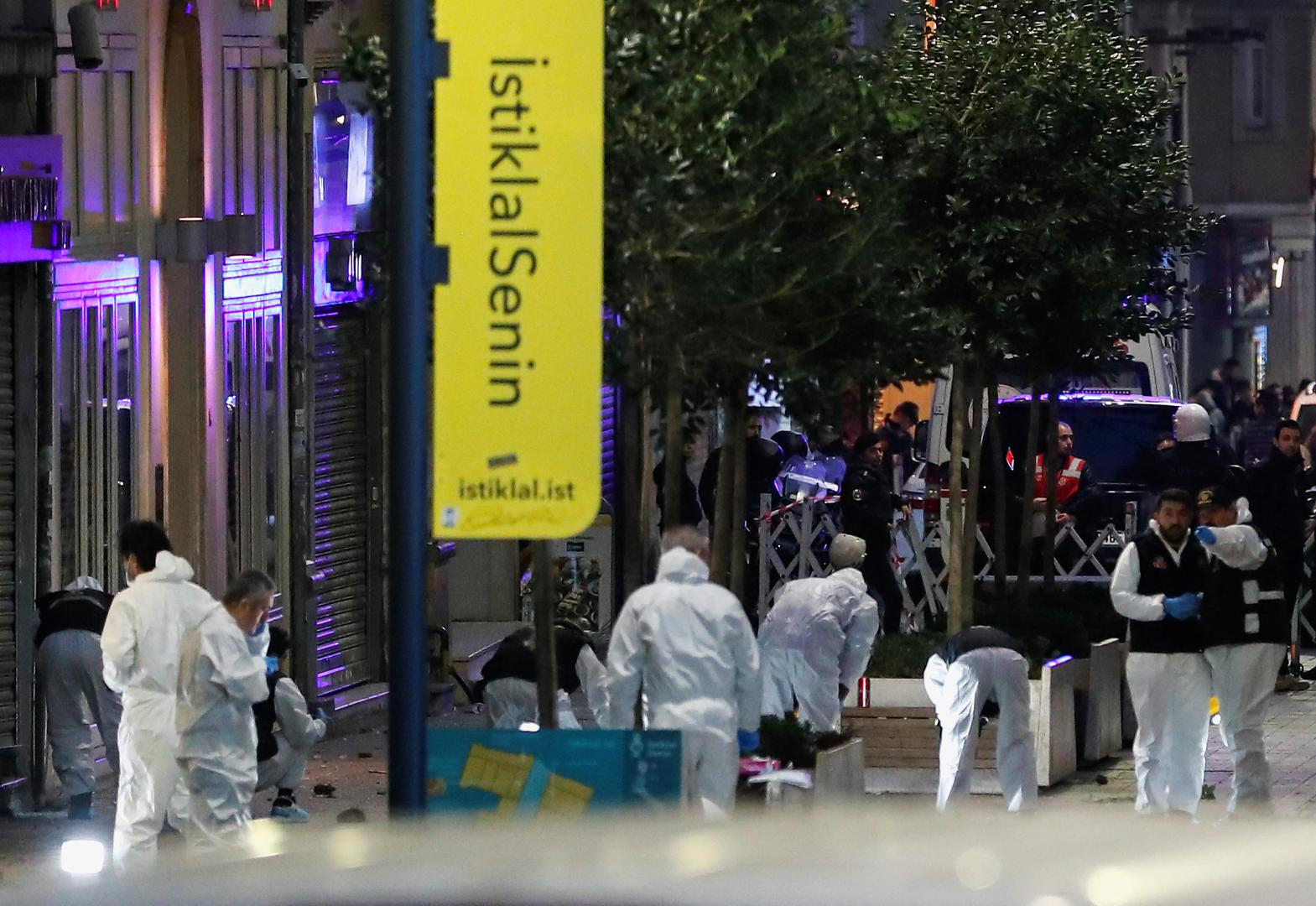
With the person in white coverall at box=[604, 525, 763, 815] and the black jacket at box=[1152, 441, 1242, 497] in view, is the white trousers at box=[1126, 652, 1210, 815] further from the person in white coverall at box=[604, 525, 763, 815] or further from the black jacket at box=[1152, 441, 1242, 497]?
the person in white coverall at box=[604, 525, 763, 815]

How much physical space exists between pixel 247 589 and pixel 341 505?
7.04 m

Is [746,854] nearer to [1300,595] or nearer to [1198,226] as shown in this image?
[1198,226]

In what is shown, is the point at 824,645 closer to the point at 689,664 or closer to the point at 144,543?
the point at 144,543

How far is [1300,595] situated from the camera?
20.2m

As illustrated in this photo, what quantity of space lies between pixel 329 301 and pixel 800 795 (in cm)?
746

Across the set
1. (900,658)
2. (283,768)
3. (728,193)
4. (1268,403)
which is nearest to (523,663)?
(283,768)

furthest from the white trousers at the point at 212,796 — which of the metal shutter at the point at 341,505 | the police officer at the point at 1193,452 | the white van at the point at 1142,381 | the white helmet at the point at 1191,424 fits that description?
the white van at the point at 1142,381

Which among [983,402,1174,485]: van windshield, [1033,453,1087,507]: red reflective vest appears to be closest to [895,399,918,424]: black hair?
[983,402,1174,485]: van windshield

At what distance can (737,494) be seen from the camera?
→ 13.1 metres

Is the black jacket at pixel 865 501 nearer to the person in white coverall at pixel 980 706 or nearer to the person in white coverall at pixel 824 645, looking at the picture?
the person in white coverall at pixel 824 645

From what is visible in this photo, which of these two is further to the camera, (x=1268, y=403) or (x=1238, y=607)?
(x=1268, y=403)

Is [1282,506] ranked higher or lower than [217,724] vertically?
higher

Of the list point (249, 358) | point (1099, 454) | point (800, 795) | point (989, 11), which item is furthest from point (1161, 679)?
point (1099, 454)

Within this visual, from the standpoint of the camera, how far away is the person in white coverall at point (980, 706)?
1309cm
